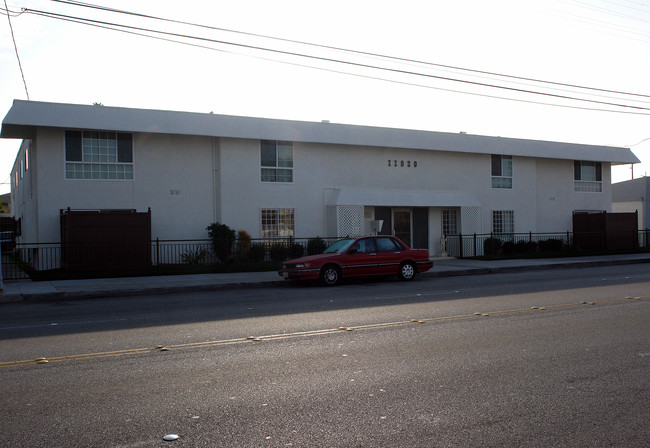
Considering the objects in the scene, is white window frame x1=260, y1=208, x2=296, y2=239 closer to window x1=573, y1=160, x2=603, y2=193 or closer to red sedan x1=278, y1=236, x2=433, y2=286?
red sedan x1=278, y1=236, x2=433, y2=286

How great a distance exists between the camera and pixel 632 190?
1823 inches

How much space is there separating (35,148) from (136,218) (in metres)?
4.45

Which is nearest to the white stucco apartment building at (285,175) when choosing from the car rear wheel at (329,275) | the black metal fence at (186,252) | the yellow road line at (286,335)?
the black metal fence at (186,252)

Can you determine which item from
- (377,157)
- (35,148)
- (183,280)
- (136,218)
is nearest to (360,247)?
(183,280)

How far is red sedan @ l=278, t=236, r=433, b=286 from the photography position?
1720 centimetres

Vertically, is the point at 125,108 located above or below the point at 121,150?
above

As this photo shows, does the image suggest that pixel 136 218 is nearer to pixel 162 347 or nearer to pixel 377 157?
pixel 377 157

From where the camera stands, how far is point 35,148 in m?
21.0

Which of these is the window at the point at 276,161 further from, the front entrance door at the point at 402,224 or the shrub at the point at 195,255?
the front entrance door at the point at 402,224

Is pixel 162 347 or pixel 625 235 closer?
pixel 162 347

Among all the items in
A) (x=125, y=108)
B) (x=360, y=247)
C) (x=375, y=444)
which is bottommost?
(x=375, y=444)

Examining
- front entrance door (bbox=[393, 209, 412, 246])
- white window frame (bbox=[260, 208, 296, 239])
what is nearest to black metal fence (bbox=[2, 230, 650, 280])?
white window frame (bbox=[260, 208, 296, 239])

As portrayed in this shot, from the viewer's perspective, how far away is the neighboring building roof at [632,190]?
44.4 meters

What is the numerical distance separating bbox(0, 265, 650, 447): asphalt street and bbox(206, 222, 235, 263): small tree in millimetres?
10283
